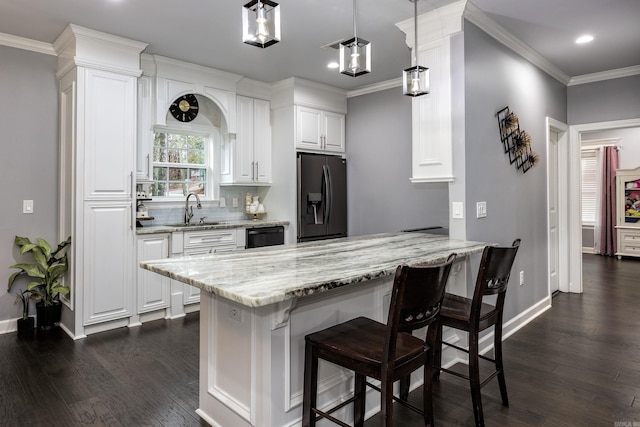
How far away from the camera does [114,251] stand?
355 centimetres

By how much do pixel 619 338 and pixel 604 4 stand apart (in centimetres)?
267

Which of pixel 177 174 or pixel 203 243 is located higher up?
pixel 177 174

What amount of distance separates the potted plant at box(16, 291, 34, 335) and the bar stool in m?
3.00

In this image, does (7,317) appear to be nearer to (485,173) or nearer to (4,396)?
(4,396)

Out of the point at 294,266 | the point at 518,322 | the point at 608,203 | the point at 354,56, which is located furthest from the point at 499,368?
the point at 608,203

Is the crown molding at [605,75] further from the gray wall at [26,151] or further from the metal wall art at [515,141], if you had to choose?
the gray wall at [26,151]

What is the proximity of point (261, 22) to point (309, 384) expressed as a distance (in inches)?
64.0

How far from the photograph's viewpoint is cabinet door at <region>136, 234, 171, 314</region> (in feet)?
12.3

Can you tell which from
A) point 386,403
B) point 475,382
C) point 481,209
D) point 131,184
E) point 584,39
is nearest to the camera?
point 386,403

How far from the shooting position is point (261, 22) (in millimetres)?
1722

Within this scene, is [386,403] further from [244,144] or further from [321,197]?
[244,144]

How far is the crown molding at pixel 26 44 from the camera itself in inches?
134

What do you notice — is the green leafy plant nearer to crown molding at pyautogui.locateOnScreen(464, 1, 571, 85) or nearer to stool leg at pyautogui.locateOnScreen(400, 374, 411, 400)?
stool leg at pyautogui.locateOnScreen(400, 374, 411, 400)

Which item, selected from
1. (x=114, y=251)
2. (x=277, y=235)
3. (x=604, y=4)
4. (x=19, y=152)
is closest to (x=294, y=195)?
(x=277, y=235)
